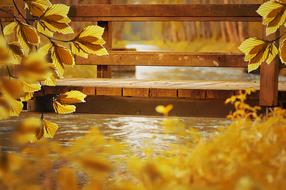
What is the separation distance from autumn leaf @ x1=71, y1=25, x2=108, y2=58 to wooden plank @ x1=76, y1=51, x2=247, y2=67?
11.5 feet

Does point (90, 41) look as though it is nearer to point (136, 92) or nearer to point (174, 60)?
point (136, 92)

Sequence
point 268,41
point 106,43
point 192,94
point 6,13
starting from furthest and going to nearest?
point 106,43 < point 6,13 < point 192,94 < point 268,41

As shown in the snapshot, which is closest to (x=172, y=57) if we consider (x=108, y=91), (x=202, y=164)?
(x=108, y=91)

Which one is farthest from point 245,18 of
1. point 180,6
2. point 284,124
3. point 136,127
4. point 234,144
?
point 234,144

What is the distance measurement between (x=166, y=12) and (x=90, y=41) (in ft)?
11.1

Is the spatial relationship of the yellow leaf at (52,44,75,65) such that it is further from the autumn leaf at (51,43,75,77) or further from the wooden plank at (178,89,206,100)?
the wooden plank at (178,89,206,100)

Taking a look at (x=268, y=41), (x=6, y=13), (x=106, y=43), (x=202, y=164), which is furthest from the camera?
(x=106, y=43)

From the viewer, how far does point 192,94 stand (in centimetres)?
511

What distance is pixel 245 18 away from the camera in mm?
5301

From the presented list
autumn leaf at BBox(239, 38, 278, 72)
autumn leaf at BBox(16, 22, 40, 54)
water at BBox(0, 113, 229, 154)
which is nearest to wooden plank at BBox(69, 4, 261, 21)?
water at BBox(0, 113, 229, 154)

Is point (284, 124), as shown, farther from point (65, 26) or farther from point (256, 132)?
point (65, 26)

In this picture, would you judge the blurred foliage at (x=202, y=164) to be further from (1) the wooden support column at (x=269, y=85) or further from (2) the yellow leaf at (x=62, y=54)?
(1) the wooden support column at (x=269, y=85)

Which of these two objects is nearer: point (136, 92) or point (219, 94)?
point (219, 94)

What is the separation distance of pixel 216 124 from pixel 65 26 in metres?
3.81
